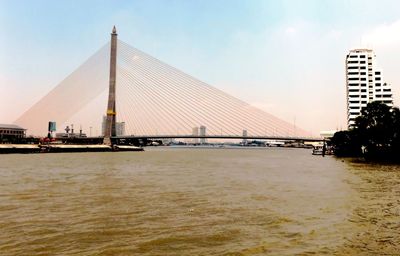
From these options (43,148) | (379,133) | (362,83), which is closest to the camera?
(379,133)

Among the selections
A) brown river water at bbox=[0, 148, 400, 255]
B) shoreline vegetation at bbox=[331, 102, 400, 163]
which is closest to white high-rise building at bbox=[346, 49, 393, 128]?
shoreline vegetation at bbox=[331, 102, 400, 163]

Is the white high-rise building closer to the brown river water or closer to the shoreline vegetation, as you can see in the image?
the shoreline vegetation

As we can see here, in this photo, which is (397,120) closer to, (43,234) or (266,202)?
(266,202)

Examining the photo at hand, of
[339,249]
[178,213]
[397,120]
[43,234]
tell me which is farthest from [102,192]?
[397,120]

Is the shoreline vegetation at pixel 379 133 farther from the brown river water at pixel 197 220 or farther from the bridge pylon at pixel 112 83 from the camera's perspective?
the bridge pylon at pixel 112 83

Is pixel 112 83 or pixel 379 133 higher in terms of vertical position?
pixel 112 83

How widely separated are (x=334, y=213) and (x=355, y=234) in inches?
117

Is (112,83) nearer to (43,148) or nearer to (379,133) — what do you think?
(43,148)

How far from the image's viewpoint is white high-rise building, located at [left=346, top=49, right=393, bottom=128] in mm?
93188

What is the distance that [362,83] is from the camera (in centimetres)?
9506

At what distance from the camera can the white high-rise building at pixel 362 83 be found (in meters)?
93.2

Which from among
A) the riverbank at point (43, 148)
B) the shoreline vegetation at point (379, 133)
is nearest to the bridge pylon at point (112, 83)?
the riverbank at point (43, 148)

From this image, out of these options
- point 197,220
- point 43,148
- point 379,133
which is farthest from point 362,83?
point 197,220

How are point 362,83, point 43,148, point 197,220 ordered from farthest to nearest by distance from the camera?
point 362,83 → point 43,148 → point 197,220
